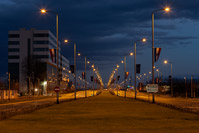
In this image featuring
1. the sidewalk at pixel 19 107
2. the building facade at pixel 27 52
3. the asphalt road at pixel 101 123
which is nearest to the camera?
the asphalt road at pixel 101 123

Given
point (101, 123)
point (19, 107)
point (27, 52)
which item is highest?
point (27, 52)

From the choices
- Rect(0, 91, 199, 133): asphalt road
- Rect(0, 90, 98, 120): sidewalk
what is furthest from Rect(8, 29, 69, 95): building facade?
Rect(0, 91, 199, 133): asphalt road

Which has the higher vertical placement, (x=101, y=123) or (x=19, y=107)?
(x=101, y=123)

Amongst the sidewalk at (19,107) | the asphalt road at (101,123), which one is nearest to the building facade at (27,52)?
the sidewalk at (19,107)

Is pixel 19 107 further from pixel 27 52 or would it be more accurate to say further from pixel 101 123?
pixel 27 52

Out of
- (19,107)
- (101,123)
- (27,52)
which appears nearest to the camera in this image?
(101,123)

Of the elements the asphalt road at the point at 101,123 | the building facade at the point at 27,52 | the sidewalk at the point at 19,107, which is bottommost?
the sidewalk at the point at 19,107

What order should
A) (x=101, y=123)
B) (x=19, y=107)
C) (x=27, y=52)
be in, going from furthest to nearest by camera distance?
(x=27, y=52) → (x=19, y=107) → (x=101, y=123)

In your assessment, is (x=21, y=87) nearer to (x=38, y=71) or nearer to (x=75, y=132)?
(x=38, y=71)

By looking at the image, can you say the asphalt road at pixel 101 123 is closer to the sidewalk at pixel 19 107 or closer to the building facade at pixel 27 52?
the sidewalk at pixel 19 107

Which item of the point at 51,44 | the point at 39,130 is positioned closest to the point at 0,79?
the point at 51,44

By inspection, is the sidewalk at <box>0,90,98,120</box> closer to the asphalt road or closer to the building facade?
the asphalt road

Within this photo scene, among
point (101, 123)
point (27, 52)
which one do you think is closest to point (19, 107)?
point (101, 123)

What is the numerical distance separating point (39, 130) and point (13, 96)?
85116 mm
